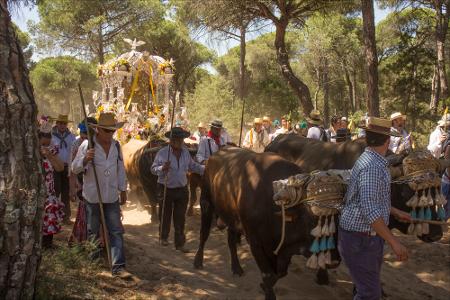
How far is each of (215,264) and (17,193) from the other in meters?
3.70

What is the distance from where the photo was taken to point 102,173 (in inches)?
213

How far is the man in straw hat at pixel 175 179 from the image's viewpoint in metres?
7.14

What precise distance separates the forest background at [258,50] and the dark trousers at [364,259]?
12.5m

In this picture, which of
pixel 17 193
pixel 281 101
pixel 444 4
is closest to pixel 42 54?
pixel 281 101

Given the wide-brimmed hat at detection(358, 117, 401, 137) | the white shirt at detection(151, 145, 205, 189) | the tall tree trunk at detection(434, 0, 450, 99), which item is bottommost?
the white shirt at detection(151, 145, 205, 189)

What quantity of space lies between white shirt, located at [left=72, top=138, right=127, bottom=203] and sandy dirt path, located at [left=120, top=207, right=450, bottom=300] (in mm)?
1000

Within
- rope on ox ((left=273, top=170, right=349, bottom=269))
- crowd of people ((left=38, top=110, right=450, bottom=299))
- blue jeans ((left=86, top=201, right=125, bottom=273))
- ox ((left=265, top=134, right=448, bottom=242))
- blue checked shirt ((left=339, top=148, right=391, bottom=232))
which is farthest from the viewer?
blue jeans ((left=86, top=201, right=125, bottom=273))

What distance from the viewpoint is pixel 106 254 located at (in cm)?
588

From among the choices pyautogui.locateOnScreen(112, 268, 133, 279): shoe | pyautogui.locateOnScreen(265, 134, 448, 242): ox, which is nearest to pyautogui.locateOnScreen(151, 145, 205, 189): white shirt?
pyautogui.locateOnScreen(265, 134, 448, 242): ox

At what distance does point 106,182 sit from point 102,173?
0.12m

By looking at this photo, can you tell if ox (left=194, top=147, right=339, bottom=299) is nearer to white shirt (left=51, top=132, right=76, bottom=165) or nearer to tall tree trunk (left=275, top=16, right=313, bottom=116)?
white shirt (left=51, top=132, right=76, bottom=165)

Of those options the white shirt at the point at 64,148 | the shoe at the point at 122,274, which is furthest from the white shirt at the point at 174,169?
the shoe at the point at 122,274

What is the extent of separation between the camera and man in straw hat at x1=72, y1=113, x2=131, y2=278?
533 cm

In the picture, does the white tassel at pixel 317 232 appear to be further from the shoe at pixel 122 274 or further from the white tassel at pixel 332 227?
the shoe at pixel 122 274
